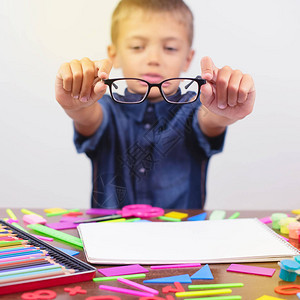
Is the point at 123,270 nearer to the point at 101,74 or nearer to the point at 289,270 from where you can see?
the point at 289,270

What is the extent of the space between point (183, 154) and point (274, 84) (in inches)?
35.1

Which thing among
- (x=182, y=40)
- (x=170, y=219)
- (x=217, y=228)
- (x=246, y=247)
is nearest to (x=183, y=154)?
(x=182, y=40)

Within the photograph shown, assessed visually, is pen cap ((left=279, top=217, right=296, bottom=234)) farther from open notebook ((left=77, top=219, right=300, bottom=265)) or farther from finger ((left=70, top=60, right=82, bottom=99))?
finger ((left=70, top=60, right=82, bottom=99))

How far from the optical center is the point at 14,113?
215 centimetres

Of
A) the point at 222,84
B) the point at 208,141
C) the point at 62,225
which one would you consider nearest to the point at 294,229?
the point at 222,84

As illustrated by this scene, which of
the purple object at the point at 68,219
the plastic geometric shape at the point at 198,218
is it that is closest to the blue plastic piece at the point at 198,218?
the plastic geometric shape at the point at 198,218

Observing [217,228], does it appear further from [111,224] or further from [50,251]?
[50,251]

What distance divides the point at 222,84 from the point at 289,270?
16.3 inches

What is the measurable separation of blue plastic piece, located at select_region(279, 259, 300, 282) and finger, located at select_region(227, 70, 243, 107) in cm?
39

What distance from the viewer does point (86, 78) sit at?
0.86 meters

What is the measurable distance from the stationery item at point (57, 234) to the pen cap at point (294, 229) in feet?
1.15

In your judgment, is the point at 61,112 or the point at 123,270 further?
the point at 61,112

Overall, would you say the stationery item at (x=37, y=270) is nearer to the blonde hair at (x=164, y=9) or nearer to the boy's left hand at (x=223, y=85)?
the boy's left hand at (x=223, y=85)

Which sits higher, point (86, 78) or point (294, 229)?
point (86, 78)
